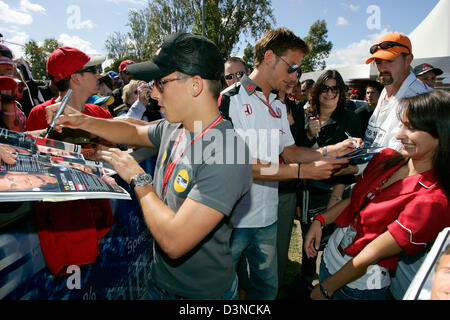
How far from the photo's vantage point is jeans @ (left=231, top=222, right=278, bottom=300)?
7.54ft

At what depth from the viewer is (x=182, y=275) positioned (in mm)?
1438

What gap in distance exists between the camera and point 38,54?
45719mm

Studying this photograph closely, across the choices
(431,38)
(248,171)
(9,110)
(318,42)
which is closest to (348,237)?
(248,171)

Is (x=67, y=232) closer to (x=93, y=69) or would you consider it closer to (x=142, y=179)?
(x=142, y=179)

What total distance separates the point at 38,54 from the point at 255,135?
57.2 metres

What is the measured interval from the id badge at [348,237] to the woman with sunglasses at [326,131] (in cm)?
131

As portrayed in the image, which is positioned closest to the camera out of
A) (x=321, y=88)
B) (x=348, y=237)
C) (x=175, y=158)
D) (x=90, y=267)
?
(x=175, y=158)

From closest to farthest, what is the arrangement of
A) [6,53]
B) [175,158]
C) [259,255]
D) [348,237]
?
[175,158] → [348,237] → [259,255] → [6,53]

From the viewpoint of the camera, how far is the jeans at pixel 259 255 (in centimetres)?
230

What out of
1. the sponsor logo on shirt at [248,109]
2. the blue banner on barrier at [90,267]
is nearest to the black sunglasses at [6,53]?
the blue banner on barrier at [90,267]

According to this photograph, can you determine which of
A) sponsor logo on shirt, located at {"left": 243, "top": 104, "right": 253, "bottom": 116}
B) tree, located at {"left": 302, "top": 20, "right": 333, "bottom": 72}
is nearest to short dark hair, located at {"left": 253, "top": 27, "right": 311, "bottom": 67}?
sponsor logo on shirt, located at {"left": 243, "top": 104, "right": 253, "bottom": 116}

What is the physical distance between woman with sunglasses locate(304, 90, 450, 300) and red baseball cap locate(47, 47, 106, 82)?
2.85 metres
